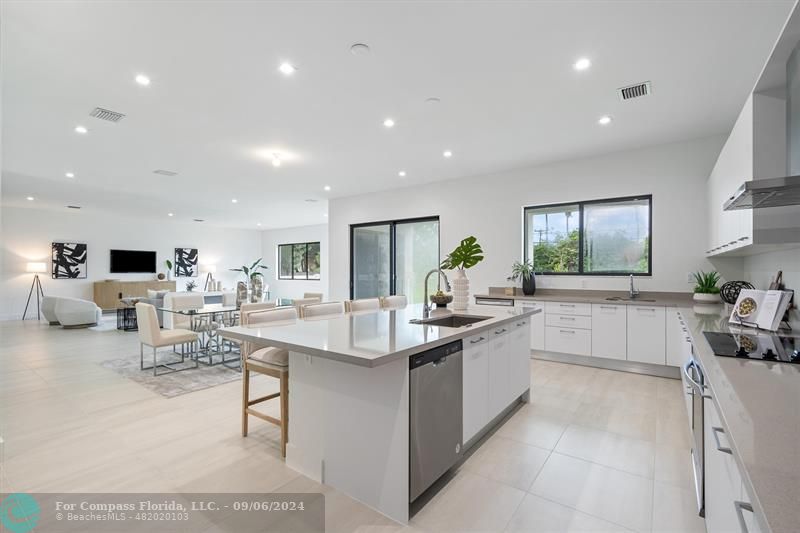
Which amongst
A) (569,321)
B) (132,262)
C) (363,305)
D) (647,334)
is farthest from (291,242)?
(647,334)

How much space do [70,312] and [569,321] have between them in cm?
939

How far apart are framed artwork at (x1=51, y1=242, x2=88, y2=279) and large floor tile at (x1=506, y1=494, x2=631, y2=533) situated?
39.7 ft

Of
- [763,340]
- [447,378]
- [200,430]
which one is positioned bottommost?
[200,430]

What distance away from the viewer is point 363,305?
3.72m

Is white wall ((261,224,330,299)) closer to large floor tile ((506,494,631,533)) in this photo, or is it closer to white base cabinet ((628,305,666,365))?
white base cabinet ((628,305,666,365))

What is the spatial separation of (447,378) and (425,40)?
2184mm

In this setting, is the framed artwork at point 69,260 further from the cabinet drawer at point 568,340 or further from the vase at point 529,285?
the cabinet drawer at point 568,340

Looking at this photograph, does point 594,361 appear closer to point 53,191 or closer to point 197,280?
point 53,191

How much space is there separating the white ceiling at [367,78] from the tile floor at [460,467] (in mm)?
2751

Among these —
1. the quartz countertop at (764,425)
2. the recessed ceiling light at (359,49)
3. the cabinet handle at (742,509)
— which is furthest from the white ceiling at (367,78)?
the cabinet handle at (742,509)

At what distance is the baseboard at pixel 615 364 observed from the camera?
4102 mm

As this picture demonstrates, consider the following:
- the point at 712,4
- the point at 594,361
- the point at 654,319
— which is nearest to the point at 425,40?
the point at 712,4

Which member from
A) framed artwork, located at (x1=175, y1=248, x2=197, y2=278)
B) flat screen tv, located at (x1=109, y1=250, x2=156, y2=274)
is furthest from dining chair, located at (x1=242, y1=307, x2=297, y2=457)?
framed artwork, located at (x1=175, y1=248, x2=197, y2=278)

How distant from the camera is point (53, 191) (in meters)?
6.97
